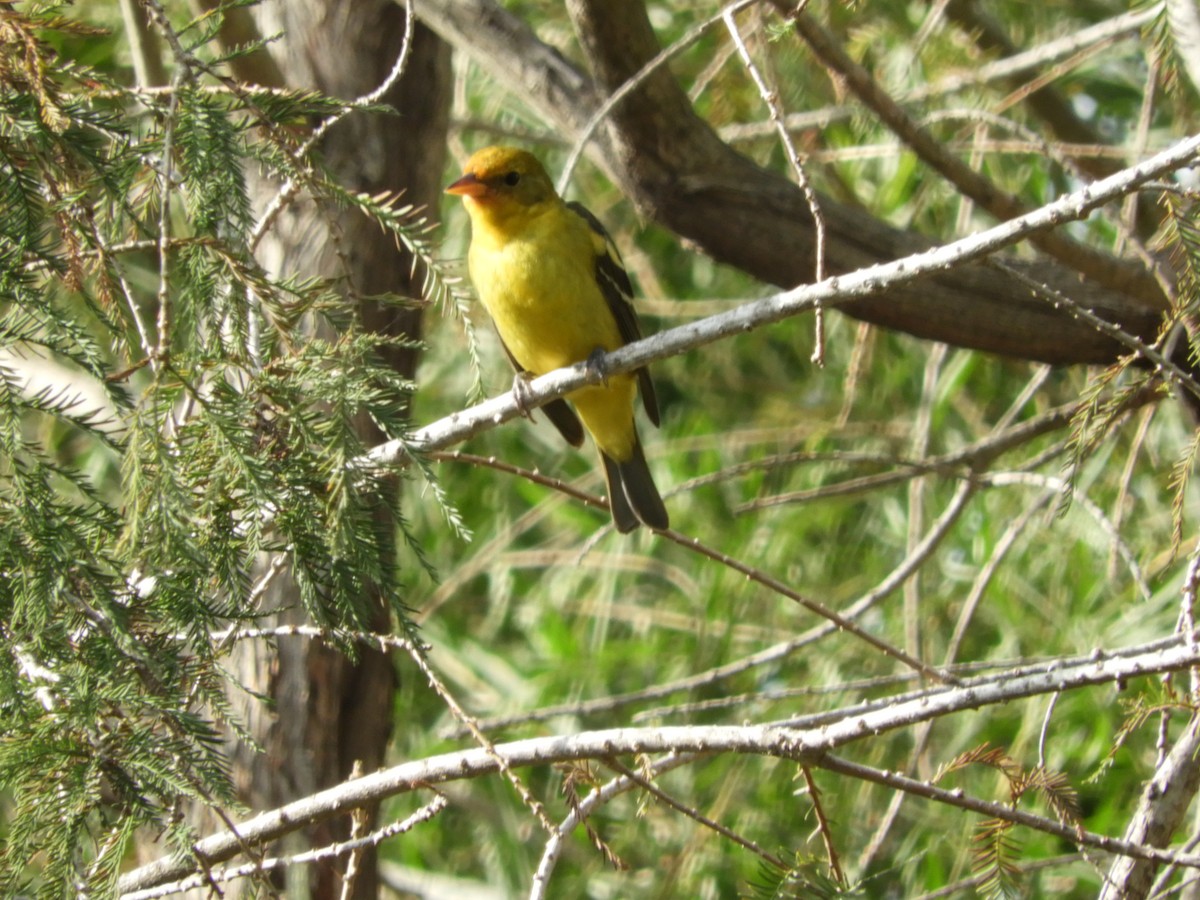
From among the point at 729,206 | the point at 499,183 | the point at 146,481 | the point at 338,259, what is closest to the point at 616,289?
the point at 499,183

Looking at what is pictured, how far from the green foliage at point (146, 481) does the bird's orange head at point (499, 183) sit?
1.83 metres


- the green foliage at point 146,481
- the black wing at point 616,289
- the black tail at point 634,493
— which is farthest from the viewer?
the black tail at point 634,493

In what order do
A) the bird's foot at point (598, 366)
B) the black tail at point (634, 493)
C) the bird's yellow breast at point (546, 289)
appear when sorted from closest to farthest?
1. the bird's foot at point (598, 366)
2. the bird's yellow breast at point (546, 289)
3. the black tail at point (634, 493)

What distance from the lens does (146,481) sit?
6.01 ft

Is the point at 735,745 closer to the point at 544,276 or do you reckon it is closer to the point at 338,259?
the point at 544,276

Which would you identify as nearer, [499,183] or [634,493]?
[499,183]

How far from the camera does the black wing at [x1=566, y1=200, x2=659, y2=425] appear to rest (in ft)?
13.6

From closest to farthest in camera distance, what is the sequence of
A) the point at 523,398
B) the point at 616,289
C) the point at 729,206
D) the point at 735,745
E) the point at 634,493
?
the point at 735,745 < the point at 523,398 < the point at 729,206 < the point at 616,289 < the point at 634,493

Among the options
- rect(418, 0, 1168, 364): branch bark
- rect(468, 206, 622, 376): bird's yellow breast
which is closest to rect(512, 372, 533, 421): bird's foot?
rect(468, 206, 622, 376): bird's yellow breast

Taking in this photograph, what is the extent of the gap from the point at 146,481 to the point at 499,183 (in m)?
2.41

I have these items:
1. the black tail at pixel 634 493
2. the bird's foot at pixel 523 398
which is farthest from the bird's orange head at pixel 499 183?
the black tail at pixel 634 493

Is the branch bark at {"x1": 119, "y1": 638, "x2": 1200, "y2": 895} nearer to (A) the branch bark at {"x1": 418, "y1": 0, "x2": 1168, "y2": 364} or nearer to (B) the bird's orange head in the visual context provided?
(A) the branch bark at {"x1": 418, "y1": 0, "x2": 1168, "y2": 364}

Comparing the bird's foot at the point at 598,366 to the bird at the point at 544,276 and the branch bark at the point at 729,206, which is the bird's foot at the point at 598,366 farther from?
the branch bark at the point at 729,206

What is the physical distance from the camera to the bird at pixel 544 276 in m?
3.94
